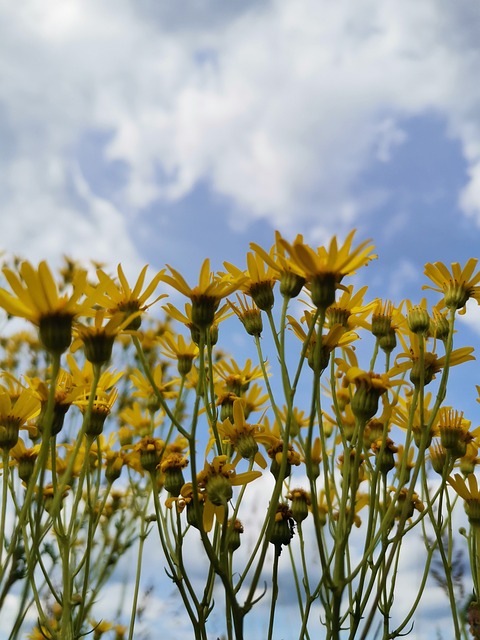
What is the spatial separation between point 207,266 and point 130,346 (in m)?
4.26

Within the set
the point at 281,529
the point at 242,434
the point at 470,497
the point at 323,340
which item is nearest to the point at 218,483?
the point at 242,434

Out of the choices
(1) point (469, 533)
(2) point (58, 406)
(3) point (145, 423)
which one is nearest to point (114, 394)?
(2) point (58, 406)

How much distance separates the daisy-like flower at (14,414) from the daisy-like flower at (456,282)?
5.06 feet

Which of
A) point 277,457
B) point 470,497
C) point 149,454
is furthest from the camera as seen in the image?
point 470,497

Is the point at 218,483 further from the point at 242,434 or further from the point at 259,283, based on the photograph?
the point at 259,283

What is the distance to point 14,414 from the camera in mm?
2061

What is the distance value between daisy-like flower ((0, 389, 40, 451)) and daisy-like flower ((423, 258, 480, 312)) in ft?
5.06

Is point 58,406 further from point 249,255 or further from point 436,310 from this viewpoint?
point 436,310

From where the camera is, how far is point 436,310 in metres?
2.59

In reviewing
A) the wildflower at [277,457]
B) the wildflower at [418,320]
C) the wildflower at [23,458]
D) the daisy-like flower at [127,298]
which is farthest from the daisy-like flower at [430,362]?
the wildflower at [23,458]

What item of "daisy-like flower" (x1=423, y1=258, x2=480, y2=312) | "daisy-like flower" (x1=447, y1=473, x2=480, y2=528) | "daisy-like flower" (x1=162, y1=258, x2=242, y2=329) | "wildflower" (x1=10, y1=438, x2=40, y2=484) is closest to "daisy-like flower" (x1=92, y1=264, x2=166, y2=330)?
"daisy-like flower" (x1=162, y1=258, x2=242, y2=329)

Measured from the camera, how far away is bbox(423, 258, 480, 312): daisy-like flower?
2.41m

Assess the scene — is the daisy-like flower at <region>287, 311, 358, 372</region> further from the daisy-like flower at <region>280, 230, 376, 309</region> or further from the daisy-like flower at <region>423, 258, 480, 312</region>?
the daisy-like flower at <region>423, 258, 480, 312</region>

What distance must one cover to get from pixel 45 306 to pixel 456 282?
159cm
